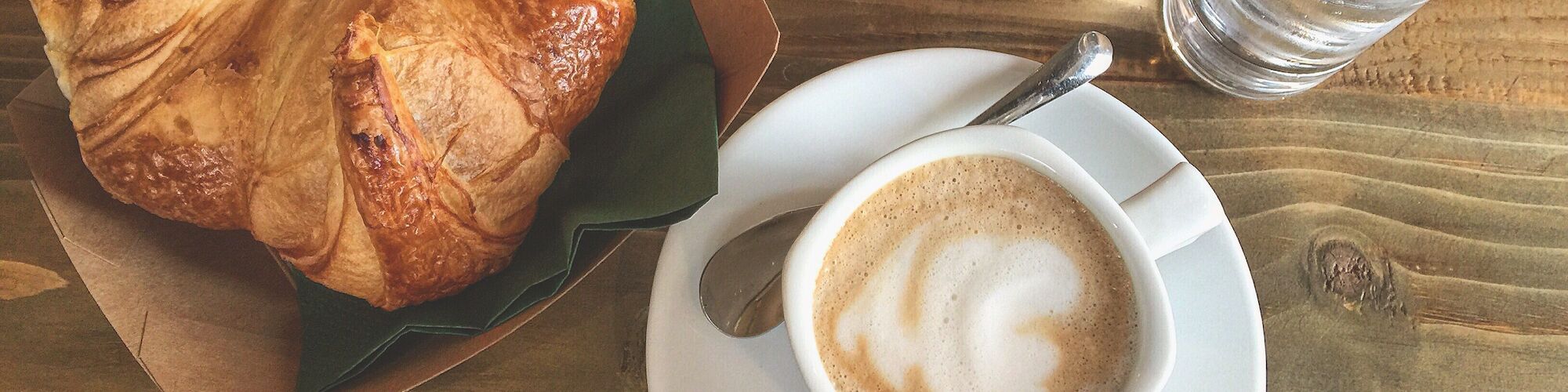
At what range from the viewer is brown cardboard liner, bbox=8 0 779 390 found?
0.87 metres

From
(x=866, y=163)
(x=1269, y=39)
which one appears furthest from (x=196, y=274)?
(x=1269, y=39)

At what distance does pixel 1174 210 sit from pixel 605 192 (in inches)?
20.9

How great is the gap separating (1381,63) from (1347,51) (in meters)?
0.12

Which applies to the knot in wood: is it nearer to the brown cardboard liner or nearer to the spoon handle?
the spoon handle

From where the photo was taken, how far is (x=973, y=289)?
2.67 feet

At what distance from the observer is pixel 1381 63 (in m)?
1.07

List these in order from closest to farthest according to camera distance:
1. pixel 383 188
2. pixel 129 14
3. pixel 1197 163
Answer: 1. pixel 383 188
2. pixel 129 14
3. pixel 1197 163

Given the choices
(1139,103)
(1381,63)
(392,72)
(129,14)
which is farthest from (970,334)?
(129,14)

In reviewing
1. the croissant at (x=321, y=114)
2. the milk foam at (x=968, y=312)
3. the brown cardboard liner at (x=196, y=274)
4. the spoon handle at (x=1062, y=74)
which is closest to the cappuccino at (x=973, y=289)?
the milk foam at (x=968, y=312)

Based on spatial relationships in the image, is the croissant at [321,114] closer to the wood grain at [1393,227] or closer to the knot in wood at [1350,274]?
the wood grain at [1393,227]

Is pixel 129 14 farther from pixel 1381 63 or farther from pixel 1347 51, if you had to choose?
pixel 1381 63

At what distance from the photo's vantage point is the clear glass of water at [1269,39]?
3.14ft

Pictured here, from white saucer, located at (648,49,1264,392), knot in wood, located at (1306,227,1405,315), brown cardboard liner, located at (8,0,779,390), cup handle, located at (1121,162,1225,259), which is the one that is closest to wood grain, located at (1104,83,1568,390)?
knot in wood, located at (1306,227,1405,315)

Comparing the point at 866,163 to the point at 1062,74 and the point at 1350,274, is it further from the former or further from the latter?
the point at 1350,274
